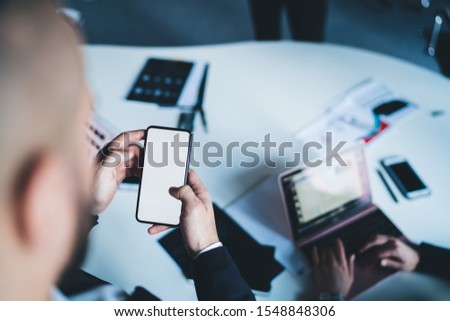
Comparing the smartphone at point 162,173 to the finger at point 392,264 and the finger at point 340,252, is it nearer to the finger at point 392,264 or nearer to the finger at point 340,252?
the finger at point 340,252

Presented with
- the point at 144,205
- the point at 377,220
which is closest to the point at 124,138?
the point at 144,205

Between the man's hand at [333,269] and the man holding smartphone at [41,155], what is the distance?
0.70 feet

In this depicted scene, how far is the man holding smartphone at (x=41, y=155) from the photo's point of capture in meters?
0.55

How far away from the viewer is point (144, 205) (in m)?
1.06

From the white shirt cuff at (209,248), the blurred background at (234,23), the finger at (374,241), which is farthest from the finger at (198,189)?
the blurred background at (234,23)

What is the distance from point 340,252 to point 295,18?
1137 millimetres

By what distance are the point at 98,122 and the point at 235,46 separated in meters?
0.56

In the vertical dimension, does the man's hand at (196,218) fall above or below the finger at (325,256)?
above

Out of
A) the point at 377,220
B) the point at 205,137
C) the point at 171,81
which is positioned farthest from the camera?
the point at 171,81

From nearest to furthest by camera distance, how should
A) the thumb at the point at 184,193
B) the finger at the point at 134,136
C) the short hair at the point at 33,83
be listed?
the short hair at the point at 33,83 → the thumb at the point at 184,193 → the finger at the point at 134,136

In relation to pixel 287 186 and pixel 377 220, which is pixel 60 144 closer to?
pixel 287 186

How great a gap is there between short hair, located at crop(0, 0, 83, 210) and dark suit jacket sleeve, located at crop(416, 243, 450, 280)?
2.70 feet

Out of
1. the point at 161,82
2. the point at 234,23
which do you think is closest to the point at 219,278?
the point at 161,82

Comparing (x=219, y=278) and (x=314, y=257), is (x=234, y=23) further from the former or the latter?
(x=219, y=278)
